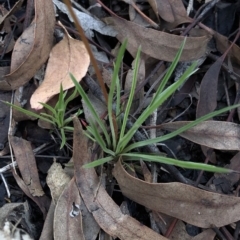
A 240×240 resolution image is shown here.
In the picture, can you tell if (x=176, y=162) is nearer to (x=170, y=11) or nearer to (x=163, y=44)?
(x=163, y=44)

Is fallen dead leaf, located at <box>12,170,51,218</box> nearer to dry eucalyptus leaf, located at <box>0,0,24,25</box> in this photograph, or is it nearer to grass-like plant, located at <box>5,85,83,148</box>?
grass-like plant, located at <box>5,85,83,148</box>

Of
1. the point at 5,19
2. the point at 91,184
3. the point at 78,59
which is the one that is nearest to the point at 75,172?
the point at 91,184

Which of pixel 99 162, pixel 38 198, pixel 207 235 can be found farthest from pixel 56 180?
pixel 207 235

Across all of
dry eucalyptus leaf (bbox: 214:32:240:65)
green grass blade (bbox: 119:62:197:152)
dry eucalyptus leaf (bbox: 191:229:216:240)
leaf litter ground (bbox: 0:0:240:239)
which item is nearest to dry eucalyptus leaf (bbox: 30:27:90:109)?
leaf litter ground (bbox: 0:0:240:239)

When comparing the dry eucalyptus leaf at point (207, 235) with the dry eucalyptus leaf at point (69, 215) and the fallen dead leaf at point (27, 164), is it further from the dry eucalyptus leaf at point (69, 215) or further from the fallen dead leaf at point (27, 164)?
the fallen dead leaf at point (27, 164)

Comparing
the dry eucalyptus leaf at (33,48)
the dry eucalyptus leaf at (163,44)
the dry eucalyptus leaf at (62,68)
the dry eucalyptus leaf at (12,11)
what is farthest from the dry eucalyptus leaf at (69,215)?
the dry eucalyptus leaf at (12,11)
